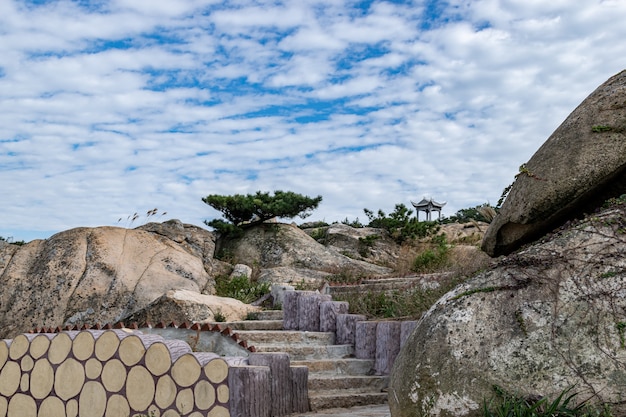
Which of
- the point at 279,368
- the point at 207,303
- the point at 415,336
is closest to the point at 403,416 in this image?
the point at 415,336

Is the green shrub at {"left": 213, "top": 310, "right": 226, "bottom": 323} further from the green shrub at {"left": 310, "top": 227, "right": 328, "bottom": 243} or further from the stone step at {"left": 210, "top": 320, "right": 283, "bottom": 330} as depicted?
the green shrub at {"left": 310, "top": 227, "right": 328, "bottom": 243}

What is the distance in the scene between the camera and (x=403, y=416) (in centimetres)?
533

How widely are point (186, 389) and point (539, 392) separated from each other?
346 cm

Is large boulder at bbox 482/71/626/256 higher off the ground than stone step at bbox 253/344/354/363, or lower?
higher

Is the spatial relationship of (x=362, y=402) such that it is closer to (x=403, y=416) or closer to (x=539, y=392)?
Answer: (x=403, y=416)

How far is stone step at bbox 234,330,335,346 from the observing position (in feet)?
31.7

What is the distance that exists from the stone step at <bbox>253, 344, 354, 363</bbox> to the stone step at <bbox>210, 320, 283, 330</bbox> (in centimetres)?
102

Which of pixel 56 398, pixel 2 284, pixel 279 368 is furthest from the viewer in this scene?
pixel 2 284

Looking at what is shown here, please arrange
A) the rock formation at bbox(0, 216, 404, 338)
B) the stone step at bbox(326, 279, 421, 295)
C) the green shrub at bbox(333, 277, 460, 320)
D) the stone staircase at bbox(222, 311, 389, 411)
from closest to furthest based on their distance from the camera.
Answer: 1. the stone staircase at bbox(222, 311, 389, 411)
2. the green shrub at bbox(333, 277, 460, 320)
3. the rock formation at bbox(0, 216, 404, 338)
4. the stone step at bbox(326, 279, 421, 295)

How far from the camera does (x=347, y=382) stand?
855 cm

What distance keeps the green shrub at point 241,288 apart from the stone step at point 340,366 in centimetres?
425

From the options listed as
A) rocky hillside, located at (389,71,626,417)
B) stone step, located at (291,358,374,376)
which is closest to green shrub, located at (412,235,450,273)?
stone step, located at (291,358,374,376)

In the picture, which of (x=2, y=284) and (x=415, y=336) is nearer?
(x=415, y=336)

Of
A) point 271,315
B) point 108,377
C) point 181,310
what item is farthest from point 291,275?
point 108,377
